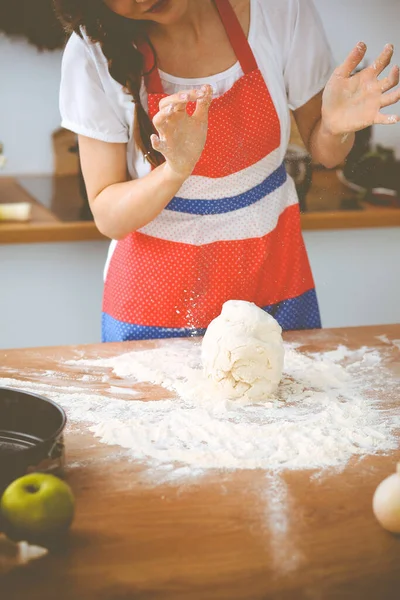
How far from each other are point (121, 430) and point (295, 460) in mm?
261

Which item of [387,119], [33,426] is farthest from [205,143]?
[33,426]

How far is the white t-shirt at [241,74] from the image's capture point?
1539 mm

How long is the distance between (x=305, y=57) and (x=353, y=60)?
231 millimetres

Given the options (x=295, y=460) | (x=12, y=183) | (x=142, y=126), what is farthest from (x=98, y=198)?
(x=12, y=183)

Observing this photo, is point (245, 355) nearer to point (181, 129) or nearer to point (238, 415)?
point (238, 415)

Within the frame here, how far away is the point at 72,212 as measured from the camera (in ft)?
8.31

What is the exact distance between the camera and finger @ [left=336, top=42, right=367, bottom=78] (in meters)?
1.37

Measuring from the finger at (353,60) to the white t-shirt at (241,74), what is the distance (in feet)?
0.64

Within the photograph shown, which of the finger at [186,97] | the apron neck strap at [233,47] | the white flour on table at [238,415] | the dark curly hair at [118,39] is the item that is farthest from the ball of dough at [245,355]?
the apron neck strap at [233,47]

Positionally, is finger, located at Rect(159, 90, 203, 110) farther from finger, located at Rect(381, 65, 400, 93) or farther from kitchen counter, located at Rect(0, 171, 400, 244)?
kitchen counter, located at Rect(0, 171, 400, 244)

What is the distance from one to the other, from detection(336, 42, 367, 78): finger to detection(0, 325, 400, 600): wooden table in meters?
0.75

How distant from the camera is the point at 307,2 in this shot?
1.61 m

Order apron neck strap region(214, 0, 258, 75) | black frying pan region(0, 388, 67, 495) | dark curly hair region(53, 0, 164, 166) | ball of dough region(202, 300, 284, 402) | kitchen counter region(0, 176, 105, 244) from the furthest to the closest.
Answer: kitchen counter region(0, 176, 105, 244), apron neck strap region(214, 0, 258, 75), dark curly hair region(53, 0, 164, 166), ball of dough region(202, 300, 284, 402), black frying pan region(0, 388, 67, 495)

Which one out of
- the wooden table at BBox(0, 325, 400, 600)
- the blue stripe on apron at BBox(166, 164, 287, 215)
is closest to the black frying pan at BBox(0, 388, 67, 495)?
the wooden table at BBox(0, 325, 400, 600)
